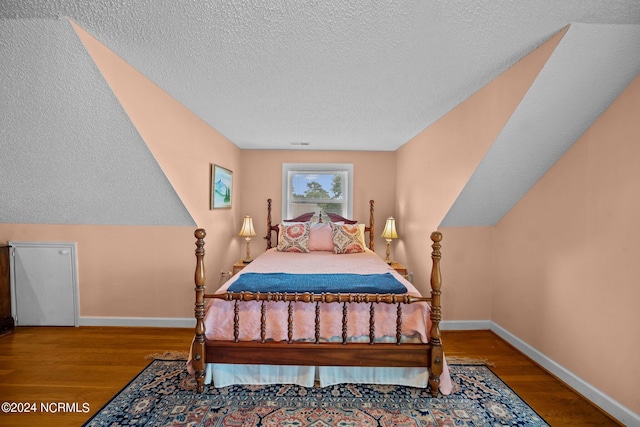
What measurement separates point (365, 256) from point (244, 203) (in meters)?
2.13

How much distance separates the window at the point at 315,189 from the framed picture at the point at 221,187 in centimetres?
89

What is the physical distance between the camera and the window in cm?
Result: 465

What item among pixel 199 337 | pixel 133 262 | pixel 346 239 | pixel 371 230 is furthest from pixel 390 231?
pixel 133 262

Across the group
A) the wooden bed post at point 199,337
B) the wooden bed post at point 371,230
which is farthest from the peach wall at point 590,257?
the wooden bed post at point 199,337

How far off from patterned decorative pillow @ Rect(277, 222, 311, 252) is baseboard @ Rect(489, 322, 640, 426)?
243 cm

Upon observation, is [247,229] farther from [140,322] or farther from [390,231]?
[390,231]

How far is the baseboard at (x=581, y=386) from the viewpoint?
180 cm

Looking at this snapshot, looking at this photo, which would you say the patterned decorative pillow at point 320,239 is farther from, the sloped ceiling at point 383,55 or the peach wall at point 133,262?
the sloped ceiling at point 383,55

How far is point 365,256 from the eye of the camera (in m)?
3.62

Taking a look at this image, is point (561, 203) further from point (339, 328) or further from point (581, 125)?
point (339, 328)

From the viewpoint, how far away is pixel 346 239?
12.7 feet

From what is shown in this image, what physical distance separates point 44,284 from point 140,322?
1.09 m

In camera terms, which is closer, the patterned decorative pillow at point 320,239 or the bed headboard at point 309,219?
the patterned decorative pillow at point 320,239

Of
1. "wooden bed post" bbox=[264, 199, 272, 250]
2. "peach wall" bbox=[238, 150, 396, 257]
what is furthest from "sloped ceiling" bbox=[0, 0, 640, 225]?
"wooden bed post" bbox=[264, 199, 272, 250]
